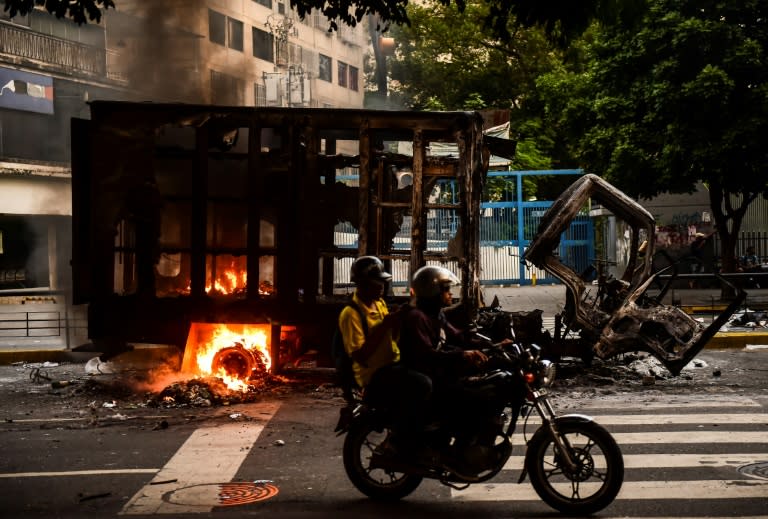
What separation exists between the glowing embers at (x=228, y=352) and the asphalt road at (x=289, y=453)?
0.38 meters

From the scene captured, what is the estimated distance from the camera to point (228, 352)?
36.0 ft

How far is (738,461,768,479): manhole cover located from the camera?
6520 millimetres

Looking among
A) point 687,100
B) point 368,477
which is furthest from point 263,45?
point 368,477

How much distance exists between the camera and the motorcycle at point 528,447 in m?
5.68

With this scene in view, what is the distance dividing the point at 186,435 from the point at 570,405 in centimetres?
387

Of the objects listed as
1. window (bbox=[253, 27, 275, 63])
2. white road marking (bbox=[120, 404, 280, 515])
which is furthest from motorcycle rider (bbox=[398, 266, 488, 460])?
window (bbox=[253, 27, 275, 63])

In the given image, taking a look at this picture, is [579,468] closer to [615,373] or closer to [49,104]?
[615,373]

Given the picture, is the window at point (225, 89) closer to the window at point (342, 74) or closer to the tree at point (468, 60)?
the tree at point (468, 60)

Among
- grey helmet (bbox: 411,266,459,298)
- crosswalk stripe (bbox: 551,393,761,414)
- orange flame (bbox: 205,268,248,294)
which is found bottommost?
crosswalk stripe (bbox: 551,393,761,414)

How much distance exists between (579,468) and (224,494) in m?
2.32

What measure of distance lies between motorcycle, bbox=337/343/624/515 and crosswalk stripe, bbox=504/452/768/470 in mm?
1190

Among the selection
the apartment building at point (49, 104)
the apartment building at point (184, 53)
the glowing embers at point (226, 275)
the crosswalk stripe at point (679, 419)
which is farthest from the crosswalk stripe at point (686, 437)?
the apartment building at point (49, 104)

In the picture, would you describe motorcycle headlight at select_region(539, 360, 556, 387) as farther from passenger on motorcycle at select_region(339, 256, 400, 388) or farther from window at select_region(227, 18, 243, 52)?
A: window at select_region(227, 18, 243, 52)

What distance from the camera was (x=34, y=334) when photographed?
17.6 m
